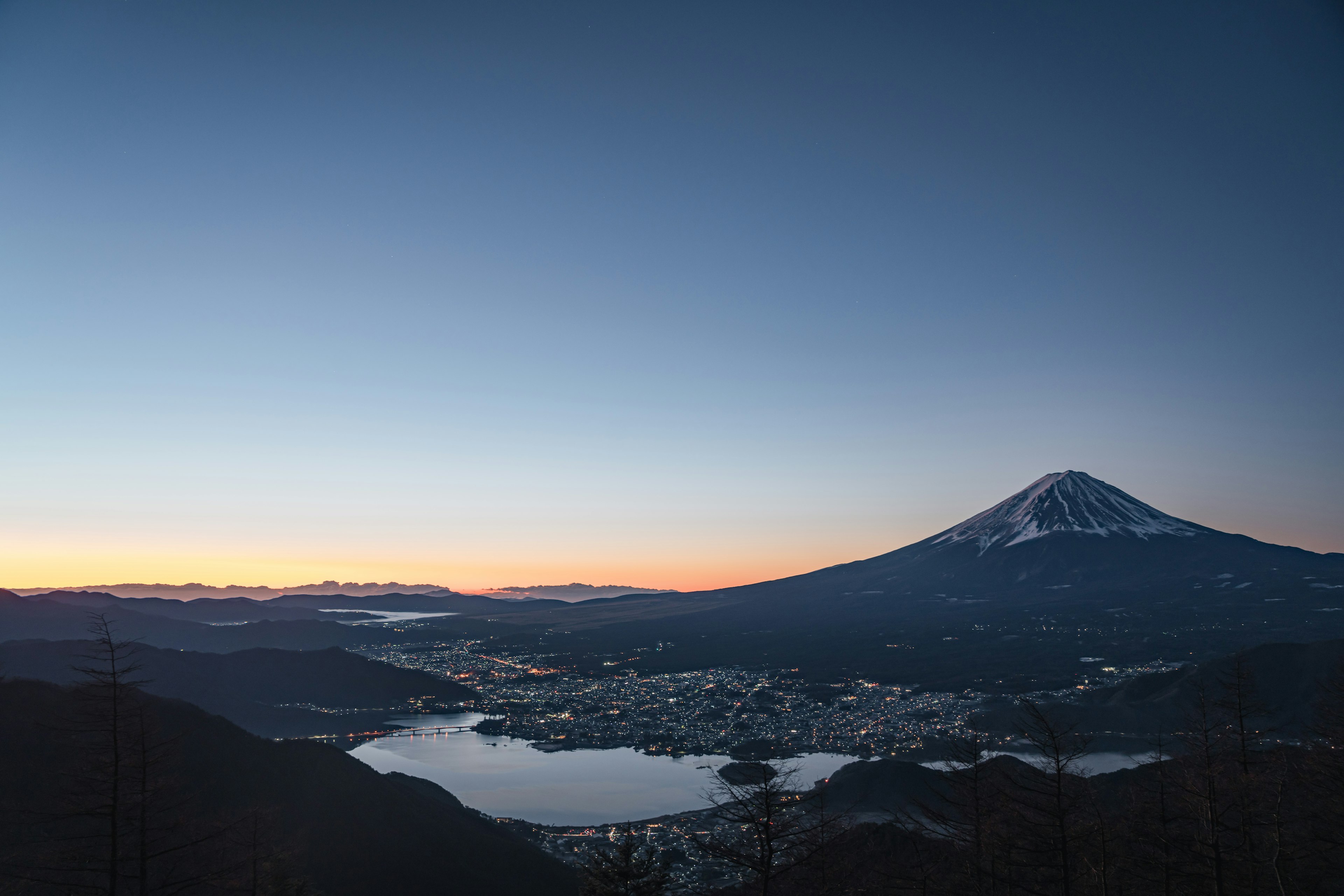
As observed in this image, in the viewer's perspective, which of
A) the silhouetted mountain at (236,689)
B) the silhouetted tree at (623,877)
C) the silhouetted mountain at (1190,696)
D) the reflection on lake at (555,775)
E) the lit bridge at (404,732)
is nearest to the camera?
the silhouetted tree at (623,877)

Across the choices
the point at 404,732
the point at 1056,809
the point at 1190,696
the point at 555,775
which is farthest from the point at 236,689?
the point at 1190,696

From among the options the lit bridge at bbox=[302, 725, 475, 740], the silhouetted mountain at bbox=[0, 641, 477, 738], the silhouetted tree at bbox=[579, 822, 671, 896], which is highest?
the silhouetted tree at bbox=[579, 822, 671, 896]

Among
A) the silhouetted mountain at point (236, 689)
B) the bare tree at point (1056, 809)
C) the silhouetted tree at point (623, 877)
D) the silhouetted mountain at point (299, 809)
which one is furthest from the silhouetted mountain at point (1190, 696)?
the silhouetted mountain at point (236, 689)

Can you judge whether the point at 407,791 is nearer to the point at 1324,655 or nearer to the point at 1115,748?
the point at 1115,748

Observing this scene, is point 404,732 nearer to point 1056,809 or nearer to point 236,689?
point 236,689

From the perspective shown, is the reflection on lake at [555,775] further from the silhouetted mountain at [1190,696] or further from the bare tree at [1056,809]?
the bare tree at [1056,809]

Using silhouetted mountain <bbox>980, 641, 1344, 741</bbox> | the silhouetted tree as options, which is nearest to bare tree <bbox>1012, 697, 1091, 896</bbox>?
the silhouetted tree

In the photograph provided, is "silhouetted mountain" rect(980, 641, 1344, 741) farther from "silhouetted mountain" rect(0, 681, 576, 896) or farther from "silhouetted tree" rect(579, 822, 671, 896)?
"silhouetted tree" rect(579, 822, 671, 896)
